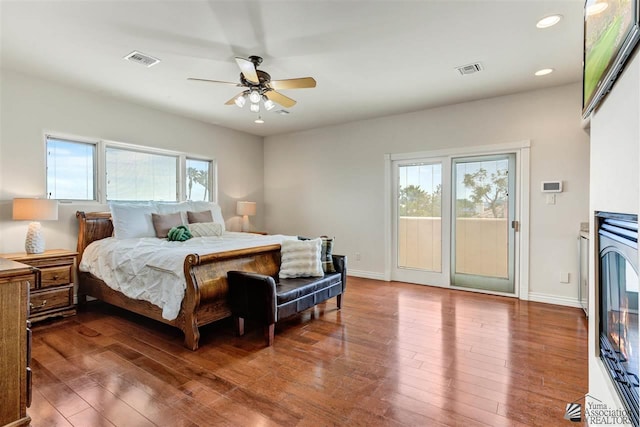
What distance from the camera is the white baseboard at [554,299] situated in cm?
374

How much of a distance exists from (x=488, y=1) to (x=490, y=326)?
281 cm

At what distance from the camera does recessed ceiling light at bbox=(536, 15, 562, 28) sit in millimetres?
2393

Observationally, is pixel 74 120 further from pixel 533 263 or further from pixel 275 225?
pixel 533 263

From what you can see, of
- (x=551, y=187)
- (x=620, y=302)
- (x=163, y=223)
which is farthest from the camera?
(x=163, y=223)

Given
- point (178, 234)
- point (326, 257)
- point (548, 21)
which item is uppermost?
point (548, 21)

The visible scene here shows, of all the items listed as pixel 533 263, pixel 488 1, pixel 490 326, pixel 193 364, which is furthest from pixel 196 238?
pixel 533 263

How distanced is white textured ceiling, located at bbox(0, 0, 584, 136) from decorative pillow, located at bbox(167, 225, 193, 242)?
1.73m

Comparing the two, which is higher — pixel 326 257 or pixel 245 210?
pixel 245 210

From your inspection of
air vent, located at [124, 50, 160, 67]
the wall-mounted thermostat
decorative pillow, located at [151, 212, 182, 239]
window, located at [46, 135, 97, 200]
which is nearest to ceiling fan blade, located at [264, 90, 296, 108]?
air vent, located at [124, 50, 160, 67]

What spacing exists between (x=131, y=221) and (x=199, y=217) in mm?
882

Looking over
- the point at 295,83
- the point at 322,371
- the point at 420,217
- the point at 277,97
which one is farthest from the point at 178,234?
the point at 420,217

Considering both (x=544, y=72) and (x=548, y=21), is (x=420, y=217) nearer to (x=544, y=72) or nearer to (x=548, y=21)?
(x=544, y=72)

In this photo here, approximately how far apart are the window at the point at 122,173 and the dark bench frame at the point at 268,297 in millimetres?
2634

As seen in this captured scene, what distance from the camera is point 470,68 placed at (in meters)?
3.29
